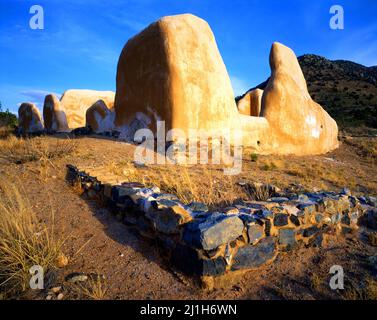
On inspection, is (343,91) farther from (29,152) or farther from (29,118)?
(29,152)

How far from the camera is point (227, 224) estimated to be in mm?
2867

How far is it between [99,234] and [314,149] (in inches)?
443

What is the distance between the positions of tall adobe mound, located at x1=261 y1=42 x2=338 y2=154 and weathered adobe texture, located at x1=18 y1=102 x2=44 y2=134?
42.7 feet

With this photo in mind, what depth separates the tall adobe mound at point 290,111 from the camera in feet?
38.1

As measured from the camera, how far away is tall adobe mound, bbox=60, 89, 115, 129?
65.5 feet

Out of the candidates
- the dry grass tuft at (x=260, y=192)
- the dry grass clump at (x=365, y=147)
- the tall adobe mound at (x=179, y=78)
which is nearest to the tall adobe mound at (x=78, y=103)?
the tall adobe mound at (x=179, y=78)

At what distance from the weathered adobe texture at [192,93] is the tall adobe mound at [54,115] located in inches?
260

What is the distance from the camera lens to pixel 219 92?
945 cm

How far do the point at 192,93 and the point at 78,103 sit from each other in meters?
14.1

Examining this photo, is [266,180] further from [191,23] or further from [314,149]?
[314,149]

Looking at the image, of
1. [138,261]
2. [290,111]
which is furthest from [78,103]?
[138,261]
